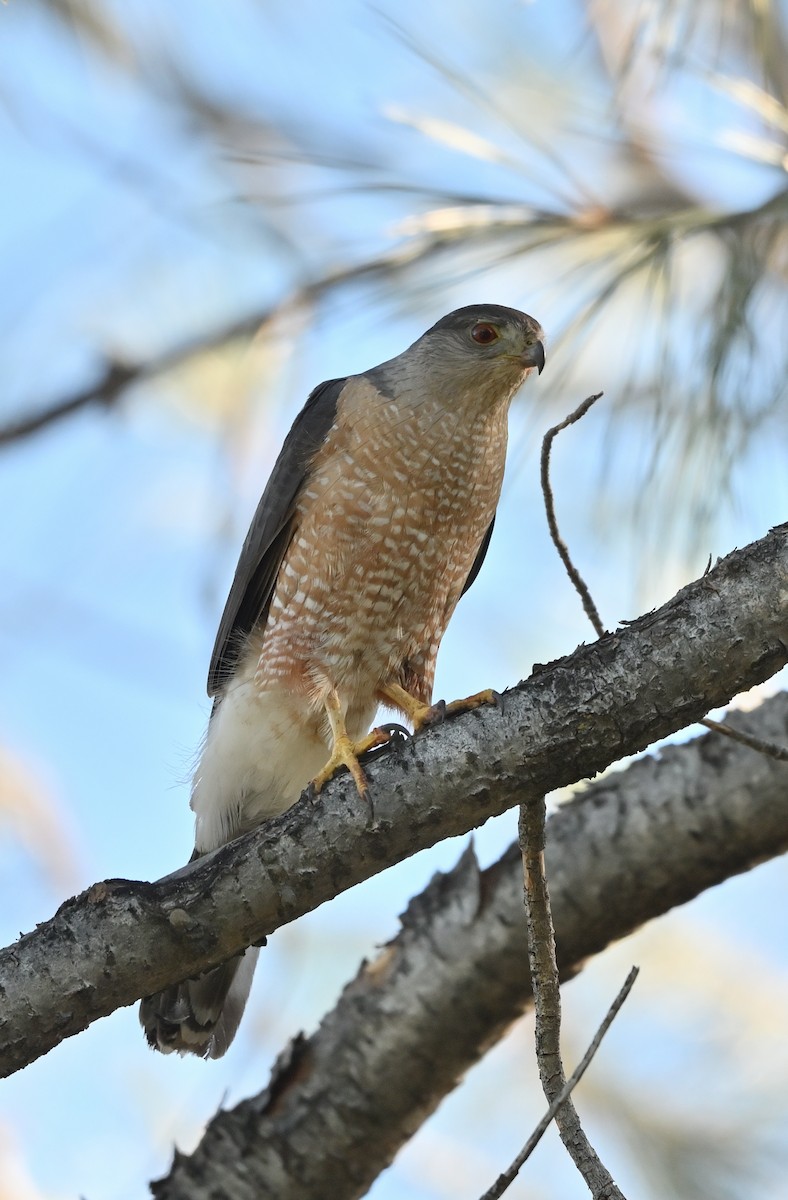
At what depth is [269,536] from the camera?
13.2 ft

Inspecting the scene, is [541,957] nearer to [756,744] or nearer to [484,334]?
[756,744]

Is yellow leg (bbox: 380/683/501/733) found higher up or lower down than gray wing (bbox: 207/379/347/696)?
lower down

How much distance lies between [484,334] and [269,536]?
908 millimetres

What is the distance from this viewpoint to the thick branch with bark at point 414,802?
2479 mm

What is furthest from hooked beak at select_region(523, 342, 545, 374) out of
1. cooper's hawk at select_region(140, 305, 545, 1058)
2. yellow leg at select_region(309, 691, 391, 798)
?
yellow leg at select_region(309, 691, 391, 798)

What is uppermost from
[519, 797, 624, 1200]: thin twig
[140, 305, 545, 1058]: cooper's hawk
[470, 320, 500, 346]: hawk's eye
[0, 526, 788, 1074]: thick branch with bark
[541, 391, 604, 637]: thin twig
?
[470, 320, 500, 346]: hawk's eye

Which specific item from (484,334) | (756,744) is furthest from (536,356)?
(756,744)

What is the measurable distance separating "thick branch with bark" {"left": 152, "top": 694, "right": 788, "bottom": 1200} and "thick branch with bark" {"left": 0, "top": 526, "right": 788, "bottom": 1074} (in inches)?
43.4

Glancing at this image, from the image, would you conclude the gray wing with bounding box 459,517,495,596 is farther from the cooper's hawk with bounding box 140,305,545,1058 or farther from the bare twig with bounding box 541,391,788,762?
the bare twig with bounding box 541,391,788,762

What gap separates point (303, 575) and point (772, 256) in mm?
1586

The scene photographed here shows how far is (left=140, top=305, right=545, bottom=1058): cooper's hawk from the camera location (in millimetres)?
3822

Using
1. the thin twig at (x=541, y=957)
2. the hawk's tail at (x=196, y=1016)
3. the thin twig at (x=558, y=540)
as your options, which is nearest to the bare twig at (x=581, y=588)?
the thin twig at (x=558, y=540)

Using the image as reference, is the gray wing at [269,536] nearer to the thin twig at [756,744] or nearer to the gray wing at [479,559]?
the gray wing at [479,559]

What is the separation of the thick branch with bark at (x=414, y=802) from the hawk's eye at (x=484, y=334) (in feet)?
5.54
